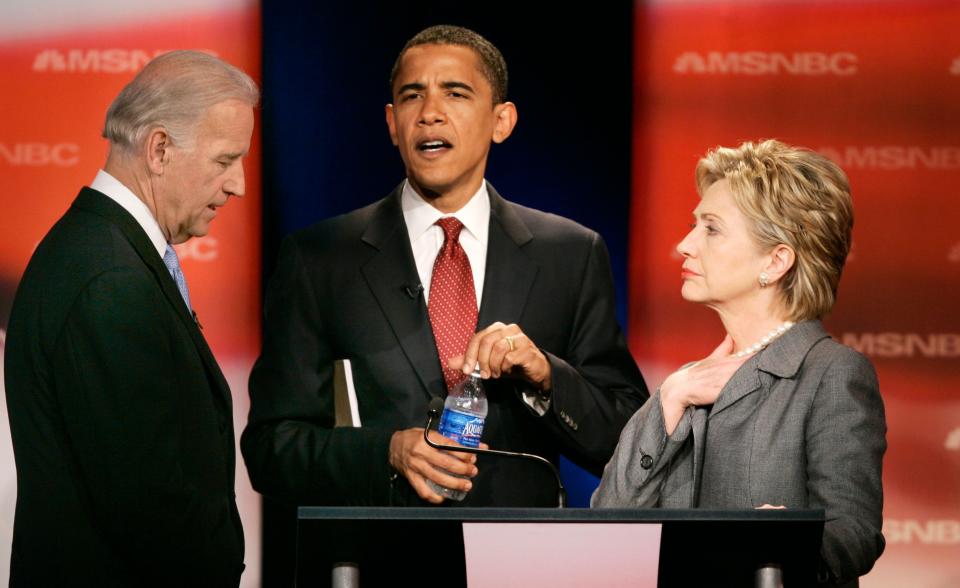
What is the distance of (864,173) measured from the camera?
401cm

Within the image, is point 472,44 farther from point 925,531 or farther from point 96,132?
point 925,531

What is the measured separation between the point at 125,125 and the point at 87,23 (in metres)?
1.81

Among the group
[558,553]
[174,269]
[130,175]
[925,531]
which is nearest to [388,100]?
[174,269]

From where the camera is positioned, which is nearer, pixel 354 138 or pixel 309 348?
pixel 309 348

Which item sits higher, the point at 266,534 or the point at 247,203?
the point at 247,203

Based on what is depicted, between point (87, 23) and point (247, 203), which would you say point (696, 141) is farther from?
point (87, 23)

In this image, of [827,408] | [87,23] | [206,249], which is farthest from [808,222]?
[87,23]

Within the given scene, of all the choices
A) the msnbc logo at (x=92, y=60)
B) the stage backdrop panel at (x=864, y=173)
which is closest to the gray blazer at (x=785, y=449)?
the stage backdrop panel at (x=864, y=173)

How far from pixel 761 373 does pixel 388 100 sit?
1847 mm

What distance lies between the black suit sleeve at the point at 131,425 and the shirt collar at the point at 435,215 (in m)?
1.13

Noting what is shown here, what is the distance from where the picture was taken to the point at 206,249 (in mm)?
3977

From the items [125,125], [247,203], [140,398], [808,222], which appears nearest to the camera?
[140,398]

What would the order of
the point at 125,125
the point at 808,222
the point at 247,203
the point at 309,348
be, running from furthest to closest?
the point at 247,203, the point at 309,348, the point at 808,222, the point at 125,125

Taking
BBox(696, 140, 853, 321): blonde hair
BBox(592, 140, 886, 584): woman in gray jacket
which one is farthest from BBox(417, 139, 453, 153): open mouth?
BBox(696, 140, 853, 321): blonde hair
